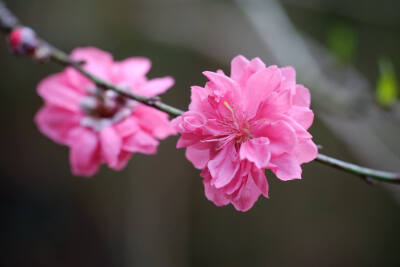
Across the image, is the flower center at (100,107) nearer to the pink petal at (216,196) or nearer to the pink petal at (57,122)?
the pink petal at (57,122)

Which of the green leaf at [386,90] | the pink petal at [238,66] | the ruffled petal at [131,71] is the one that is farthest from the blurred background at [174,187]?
the pink petal at [238,66]

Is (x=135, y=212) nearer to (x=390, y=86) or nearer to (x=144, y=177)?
(x=144, y=177)

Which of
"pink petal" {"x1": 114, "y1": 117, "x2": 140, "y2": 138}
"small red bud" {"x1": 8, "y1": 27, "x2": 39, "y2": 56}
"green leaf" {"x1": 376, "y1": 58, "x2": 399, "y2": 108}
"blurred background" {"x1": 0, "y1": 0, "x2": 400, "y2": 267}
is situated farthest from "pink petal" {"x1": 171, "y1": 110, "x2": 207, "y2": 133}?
"blurred background" {"x1": 0, "y1": 0, "x2": 400, "y2": 267}

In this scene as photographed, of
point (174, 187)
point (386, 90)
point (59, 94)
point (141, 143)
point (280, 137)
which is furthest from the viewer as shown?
point (174, 187)

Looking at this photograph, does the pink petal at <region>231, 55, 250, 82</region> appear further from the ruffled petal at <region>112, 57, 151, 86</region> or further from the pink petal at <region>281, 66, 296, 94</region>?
the ruffled petal at <region>112, 57, 151, 86</region>

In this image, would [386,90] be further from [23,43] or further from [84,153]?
[23,43]

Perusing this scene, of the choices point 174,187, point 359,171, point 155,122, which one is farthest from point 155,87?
point 174,187
